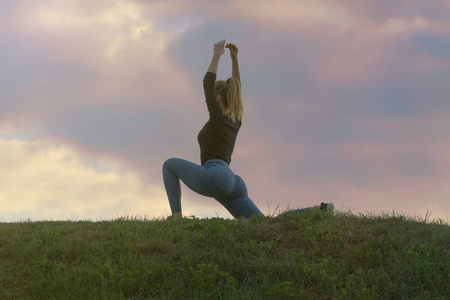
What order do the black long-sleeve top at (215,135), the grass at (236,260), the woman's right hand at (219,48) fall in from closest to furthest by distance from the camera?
the grass at (236,260), the black long-sleeve top at (215,135), the woman's right hand at (219,48)

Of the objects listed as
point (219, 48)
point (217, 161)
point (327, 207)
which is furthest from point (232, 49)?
point (327, 207)

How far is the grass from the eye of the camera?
7.01 meters

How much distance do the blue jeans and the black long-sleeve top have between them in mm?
173

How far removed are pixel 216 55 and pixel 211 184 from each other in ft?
7.95

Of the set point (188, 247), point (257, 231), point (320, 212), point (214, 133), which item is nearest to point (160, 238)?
point (188, 247)

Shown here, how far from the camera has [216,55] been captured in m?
9.48

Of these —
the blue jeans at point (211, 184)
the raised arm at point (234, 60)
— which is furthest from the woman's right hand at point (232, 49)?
the blue jeans at point (211, 184)

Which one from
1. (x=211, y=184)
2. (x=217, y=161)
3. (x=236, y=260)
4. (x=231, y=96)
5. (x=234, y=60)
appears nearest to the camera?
(x=236, y=260)

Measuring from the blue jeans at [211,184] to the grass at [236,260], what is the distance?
569mm

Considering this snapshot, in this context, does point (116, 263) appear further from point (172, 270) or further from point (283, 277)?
point (283, 277)

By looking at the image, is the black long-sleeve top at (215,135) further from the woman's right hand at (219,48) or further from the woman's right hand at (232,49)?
the woman's right hand at (232,49)

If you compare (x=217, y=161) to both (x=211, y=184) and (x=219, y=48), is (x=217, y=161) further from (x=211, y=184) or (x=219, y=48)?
(x=219, y=48)

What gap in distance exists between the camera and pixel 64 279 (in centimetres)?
740

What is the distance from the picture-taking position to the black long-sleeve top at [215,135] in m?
9.34
